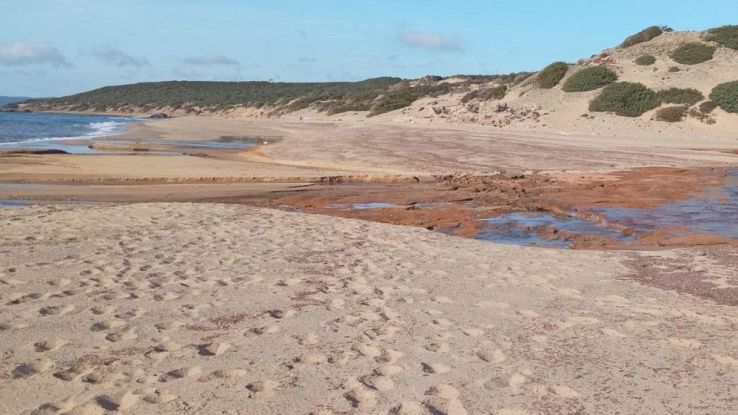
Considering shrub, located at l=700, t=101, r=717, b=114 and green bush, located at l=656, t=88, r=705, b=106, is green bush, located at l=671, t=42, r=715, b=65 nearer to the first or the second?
green bush, located at l=656, t=88, r=705, b=106

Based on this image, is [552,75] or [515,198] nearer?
[515,198]

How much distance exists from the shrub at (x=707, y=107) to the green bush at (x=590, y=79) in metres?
6.38

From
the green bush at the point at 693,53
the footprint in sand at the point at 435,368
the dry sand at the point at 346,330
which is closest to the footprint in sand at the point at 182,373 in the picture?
the dry sand at the point at 346,330

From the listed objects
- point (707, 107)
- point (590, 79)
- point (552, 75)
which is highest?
point (552, 75)

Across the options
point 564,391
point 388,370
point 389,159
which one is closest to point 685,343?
point 564,391

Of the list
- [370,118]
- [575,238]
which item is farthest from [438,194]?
Result: [370,118]

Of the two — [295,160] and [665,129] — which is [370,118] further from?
[295,160]

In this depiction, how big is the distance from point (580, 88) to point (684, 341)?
36503 millimetres

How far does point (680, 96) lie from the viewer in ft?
114

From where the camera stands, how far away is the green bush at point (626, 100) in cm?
3494

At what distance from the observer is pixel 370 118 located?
4844cm

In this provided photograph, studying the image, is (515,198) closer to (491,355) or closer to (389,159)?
(389,159)

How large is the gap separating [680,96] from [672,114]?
235cm

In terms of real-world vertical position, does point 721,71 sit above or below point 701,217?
above
